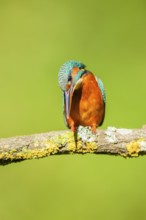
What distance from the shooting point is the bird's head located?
4.09m

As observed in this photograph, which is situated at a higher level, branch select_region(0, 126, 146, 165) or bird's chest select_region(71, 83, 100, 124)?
bird's chest select_region(71, 83, 100, 124)

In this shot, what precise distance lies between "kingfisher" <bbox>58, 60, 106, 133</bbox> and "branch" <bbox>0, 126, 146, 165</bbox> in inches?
28.2

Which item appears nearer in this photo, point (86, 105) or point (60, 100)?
point (86, 105)

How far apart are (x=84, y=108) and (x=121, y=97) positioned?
88 cm

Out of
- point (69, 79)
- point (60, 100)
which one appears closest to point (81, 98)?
point (69, 79)

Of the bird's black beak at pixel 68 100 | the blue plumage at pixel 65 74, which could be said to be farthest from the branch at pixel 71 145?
the blue plumage at pixel 65 74

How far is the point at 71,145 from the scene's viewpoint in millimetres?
3387

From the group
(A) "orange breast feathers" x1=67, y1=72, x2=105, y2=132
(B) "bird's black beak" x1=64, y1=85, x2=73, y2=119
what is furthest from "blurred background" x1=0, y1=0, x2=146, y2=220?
Answer: (B) "bird's black beak" x1=64, y1=85, x2=73, y2=119

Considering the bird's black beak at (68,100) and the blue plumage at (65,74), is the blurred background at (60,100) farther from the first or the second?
the bird's black beak at (68,100)

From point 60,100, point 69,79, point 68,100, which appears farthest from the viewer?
point 60,100

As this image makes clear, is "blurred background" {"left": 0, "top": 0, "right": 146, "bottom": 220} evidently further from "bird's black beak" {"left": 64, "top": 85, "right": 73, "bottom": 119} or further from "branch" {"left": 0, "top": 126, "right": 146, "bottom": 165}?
"branch" {"left": 0, "top": 126, "right": 146, "bottom": 165}

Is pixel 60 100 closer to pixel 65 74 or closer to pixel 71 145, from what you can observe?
pixel 65 74

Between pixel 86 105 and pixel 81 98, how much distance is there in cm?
6
